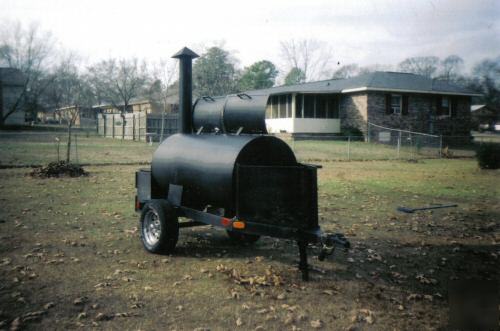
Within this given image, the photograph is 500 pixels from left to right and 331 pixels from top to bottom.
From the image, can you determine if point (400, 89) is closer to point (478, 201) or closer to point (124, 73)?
point (478, 201)

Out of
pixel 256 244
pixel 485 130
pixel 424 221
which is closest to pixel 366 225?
pixel 424 221

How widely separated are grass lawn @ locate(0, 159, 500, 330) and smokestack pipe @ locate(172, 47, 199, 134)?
1.94m

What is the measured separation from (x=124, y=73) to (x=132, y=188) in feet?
168

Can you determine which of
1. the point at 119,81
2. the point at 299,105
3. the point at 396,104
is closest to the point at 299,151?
the point at 299,105

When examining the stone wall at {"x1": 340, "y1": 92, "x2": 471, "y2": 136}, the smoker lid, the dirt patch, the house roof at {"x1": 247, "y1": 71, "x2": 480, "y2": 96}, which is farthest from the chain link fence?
the smoker lid

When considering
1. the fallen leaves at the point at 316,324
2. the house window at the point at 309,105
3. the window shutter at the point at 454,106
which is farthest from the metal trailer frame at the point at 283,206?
the window shutter at the point at 454,106

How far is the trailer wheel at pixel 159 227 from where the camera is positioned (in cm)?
621

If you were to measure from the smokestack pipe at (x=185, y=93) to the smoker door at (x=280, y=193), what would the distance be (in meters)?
2.13

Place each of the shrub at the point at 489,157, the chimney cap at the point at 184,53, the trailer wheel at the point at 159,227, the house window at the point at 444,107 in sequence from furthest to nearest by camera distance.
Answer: the house window at the point at 444,107 → the shrub at the point at 489,157 → the chimney cap at the point at 184,53 → the trailer wheel at the point at 159,227

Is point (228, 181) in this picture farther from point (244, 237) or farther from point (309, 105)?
point (309, 105)

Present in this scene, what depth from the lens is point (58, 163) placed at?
48.5 ft

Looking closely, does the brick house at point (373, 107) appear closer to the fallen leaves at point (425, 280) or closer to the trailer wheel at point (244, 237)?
the trailer wheel at point (244, 237)

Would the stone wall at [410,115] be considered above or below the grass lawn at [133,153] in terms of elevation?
above

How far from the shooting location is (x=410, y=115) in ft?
114
